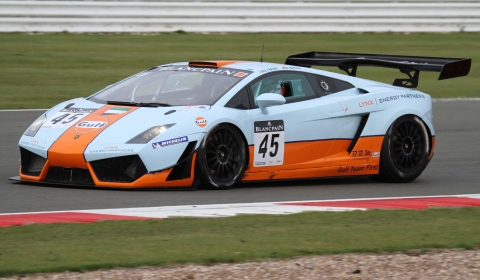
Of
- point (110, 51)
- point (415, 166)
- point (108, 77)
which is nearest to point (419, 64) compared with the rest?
point (415, 166)

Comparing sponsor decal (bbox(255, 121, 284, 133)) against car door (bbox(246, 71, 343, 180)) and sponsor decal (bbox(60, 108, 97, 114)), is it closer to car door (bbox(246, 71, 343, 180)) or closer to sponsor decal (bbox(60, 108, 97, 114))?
car door (bbox(246, 71, 343, 180))

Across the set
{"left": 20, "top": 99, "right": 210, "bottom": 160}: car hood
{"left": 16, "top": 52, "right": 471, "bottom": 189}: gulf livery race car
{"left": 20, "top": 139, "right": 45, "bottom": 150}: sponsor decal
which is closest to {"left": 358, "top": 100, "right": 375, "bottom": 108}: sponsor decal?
{"left": 16, "top": 52, "right": 471, "bottom": 189}: gulf livery race car

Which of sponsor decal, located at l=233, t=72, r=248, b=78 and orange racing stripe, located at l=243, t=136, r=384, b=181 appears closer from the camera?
orange racing stripe, located at l=243, t=136, r=384, b=181

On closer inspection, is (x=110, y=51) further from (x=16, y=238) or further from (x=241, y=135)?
(x=16, y=238)

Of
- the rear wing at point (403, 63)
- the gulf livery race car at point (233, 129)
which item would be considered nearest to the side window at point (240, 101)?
the gulf livery race car at point (233, 129)

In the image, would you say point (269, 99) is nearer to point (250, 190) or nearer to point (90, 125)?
point (250, 190)

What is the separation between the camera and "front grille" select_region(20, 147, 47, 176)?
25.9 ft

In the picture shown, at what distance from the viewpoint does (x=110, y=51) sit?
62.2 ft

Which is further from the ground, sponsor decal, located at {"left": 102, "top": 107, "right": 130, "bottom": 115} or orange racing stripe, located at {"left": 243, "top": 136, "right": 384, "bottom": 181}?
sponsor decal, located at {"left": 102, "top": 107, "right": 130, "bottom": 115}

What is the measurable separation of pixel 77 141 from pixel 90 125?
245 mm

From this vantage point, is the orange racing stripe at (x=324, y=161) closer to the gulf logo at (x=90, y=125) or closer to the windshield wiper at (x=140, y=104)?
the windshield wiper at (x=140, y=104)

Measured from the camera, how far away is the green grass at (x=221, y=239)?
16.6 ft

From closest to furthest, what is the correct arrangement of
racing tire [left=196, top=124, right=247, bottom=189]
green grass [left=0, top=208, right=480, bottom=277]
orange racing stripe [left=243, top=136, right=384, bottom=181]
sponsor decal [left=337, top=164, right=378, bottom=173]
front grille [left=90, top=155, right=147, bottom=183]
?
green grass [left=0, top=208, right=480, bottom=277] → front grille [left=90, top=155, right=147, bottom=183] → racing tire [left=196, top=124, right=247, bottom=189] → orange racing stripe [left=243, top=136, right=384, bottom=181] → sponsor decal [left=337, top=164, right=378, bottom=173]

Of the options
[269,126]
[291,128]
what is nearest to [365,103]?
[291,128]
